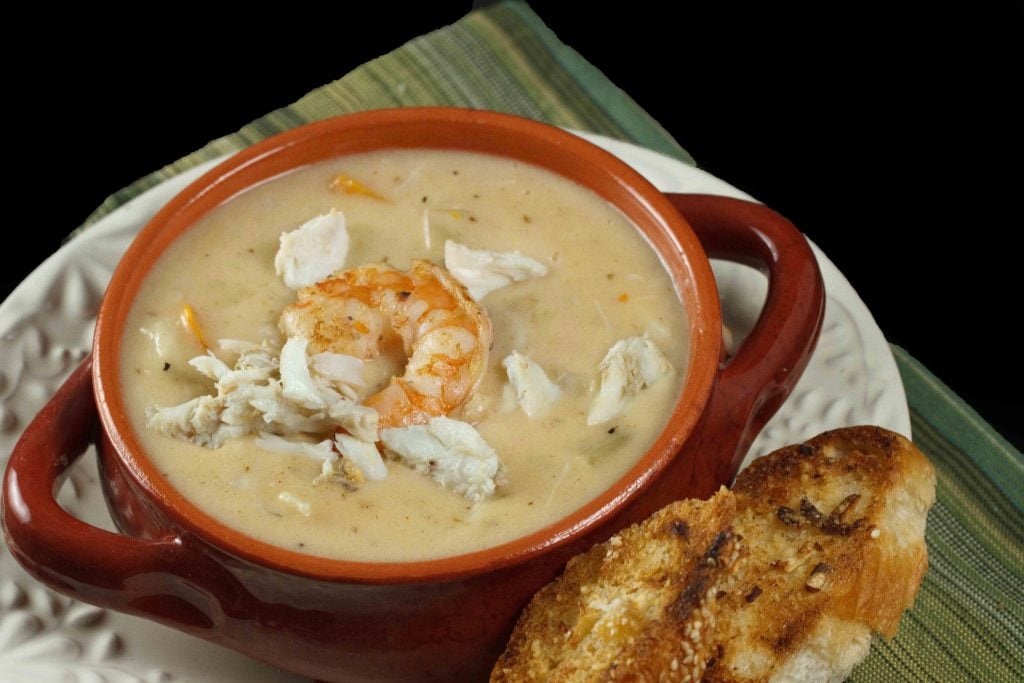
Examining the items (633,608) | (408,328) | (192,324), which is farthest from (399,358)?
(633,608)

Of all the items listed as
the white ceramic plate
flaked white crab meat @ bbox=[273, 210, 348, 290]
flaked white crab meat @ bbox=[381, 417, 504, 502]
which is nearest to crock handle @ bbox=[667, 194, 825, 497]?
the white ceramic plate

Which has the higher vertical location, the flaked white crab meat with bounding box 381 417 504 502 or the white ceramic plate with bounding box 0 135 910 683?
the flaked white crab meat with bounding box 381 417 504 502

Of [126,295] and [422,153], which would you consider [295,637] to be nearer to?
[126,295]

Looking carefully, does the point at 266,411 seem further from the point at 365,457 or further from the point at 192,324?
the point at 192,324

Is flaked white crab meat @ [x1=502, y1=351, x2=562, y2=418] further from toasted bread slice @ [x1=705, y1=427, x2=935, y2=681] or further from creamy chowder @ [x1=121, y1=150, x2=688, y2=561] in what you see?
toasted bread slice @ [x1=705, y1=427, x2=935, y2=681]

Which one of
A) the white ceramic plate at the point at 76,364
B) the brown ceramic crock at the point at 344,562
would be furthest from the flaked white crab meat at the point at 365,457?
the white ceramic plate at the point at 76,364

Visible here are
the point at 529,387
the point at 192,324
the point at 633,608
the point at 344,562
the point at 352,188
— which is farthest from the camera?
the point at 352,188
